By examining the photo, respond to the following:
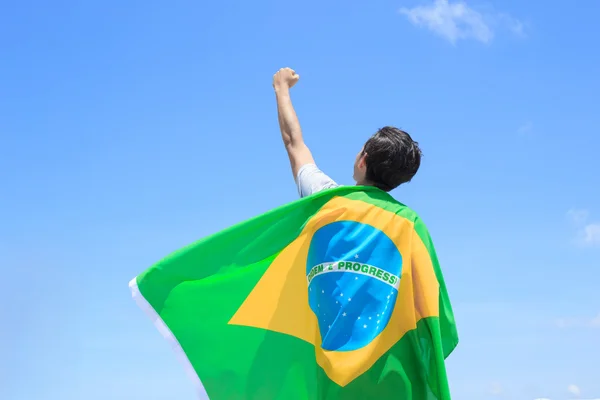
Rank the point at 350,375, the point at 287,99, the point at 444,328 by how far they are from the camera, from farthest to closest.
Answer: the point at 287,99
the point at 444,328
the point at 350,375

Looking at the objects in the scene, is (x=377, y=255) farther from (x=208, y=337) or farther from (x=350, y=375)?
(x=208, y=337)

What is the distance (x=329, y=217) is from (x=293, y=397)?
1.01 m

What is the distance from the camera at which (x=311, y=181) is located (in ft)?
13.5

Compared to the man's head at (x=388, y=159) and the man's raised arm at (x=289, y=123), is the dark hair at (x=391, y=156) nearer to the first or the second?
the man's head at (x=388, y=159)

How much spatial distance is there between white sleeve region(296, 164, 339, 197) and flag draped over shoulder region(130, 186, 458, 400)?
7 cm

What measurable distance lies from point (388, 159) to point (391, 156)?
0.08 ft

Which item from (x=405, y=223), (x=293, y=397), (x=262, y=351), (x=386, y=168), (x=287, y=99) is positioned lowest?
(x=293, y=397)

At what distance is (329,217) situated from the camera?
3961mm

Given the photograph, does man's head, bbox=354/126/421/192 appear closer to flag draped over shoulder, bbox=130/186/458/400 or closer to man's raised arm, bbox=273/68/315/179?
flag draped over shoulder, bbox=130/186/458/400

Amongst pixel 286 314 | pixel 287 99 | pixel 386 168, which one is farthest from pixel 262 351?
pixel 287 99

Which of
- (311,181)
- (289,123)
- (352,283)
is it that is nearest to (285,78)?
(289,123)

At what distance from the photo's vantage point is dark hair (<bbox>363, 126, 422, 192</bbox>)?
3959mm

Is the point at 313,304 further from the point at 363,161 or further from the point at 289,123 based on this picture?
the point at 289,123

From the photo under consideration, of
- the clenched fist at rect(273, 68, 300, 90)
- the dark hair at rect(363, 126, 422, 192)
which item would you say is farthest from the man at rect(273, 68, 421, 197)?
the clenched fist at rect(273, 68, 300, 90)
